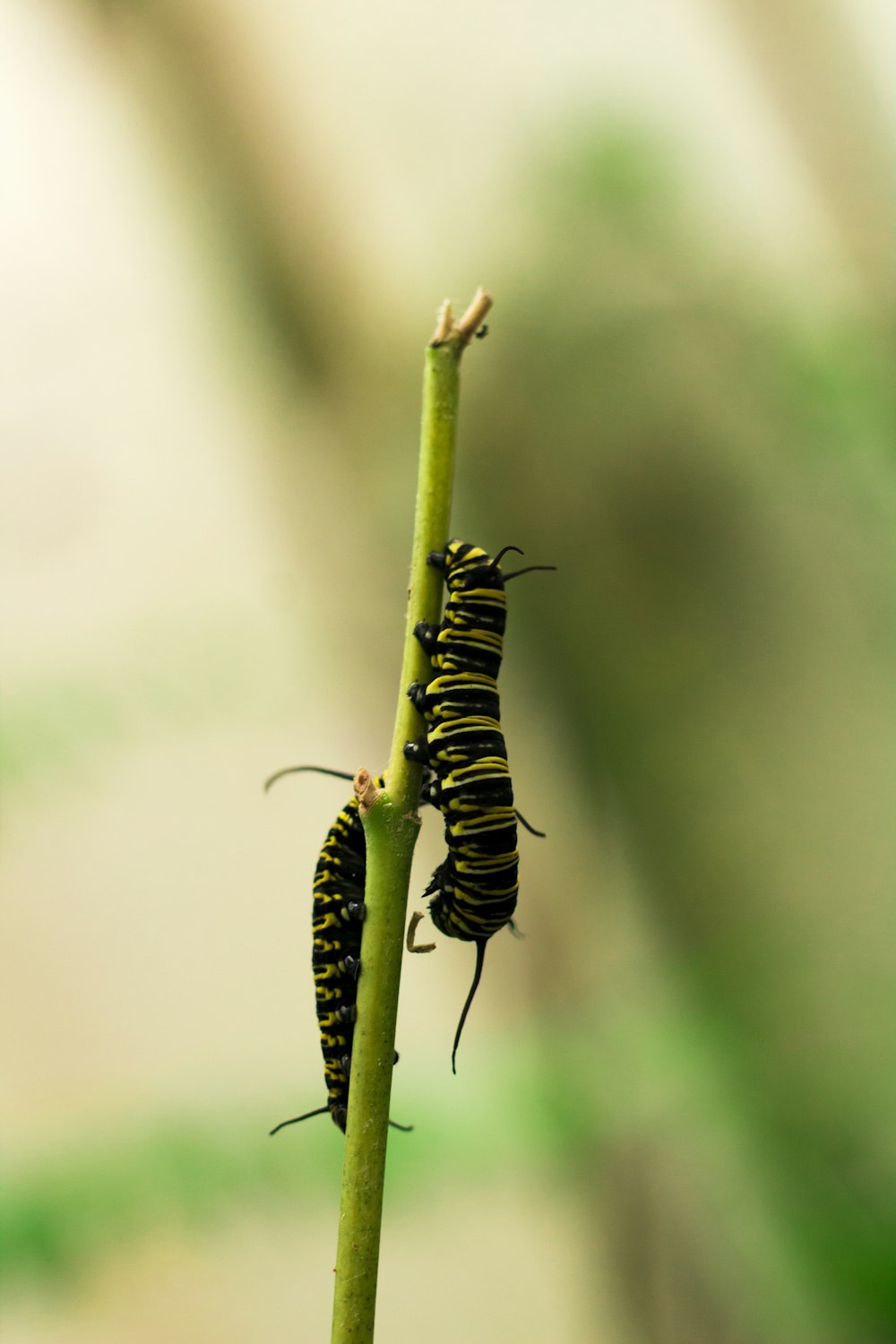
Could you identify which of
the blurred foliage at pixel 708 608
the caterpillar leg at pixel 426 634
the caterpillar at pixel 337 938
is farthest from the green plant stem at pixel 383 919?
the blurred foliage at pixel 708 608

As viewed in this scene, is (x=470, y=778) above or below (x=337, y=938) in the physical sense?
above

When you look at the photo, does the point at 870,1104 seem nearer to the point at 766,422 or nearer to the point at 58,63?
the point at 766,422

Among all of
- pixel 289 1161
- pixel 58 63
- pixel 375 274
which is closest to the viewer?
pixel 289 1161

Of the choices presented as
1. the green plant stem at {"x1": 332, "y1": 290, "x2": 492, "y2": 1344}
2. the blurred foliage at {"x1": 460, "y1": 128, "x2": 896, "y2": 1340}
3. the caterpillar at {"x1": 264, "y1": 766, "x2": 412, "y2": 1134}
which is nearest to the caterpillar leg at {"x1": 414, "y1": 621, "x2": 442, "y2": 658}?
the green plant stem at {"x1": 332, "y1": 290, "x2": 492, "y2": 1344}

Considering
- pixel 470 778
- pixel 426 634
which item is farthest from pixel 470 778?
pixel 426 634

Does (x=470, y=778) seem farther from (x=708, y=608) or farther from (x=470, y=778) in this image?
(x=708, y=608)

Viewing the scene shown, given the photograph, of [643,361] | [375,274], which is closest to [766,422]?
[643,361]

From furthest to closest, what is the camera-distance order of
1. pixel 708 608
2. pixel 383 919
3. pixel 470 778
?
pixel 708 608 → pixel 470 778 → pixel 383 919
